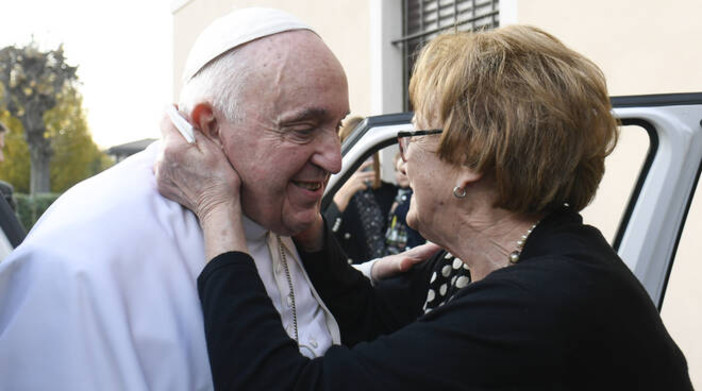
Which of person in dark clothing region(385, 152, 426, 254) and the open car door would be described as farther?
person in dark clothing region(385, 152, 426, 254)

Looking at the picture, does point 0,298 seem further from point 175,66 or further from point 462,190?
point 175,66

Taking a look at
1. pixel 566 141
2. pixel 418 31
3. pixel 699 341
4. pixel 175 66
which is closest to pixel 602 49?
pixel 699 341

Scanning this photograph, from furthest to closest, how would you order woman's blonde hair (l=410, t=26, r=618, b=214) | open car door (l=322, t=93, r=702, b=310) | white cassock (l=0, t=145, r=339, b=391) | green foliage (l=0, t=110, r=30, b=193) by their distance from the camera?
green foliage (l=0, t=110, r=30, b=193) < open car door (l=322, t=93, r=702, b=310) < woman's blonde hair (l=410, t=26, r=618, b=214) < white cassock (l=0, t=145, r=339, b=391)

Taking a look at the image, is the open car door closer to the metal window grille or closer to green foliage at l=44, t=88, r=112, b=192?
the metal window grille

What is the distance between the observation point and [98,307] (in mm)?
1401

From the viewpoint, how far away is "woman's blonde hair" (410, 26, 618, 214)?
1.68 m

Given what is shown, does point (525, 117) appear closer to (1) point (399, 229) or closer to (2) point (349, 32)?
(1) point (399, 229)

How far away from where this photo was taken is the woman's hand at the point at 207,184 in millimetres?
1577

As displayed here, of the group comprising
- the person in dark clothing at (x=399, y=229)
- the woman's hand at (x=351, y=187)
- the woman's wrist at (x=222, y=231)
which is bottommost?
the person in dark clothing at (x=399, y=229)

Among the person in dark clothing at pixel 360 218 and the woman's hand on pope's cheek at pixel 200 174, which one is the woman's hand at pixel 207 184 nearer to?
the woman's hand on pope's cheek at pixel 200 174

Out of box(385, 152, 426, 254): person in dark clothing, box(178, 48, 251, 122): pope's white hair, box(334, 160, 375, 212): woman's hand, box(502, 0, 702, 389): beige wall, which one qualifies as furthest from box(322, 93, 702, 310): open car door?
box(502, 0, 702, 389): beige wall

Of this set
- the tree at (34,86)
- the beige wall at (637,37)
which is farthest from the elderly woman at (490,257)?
the tree at (34,86)

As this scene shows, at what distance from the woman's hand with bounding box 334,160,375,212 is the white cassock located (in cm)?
214

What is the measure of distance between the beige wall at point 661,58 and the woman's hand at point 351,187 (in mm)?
1853
